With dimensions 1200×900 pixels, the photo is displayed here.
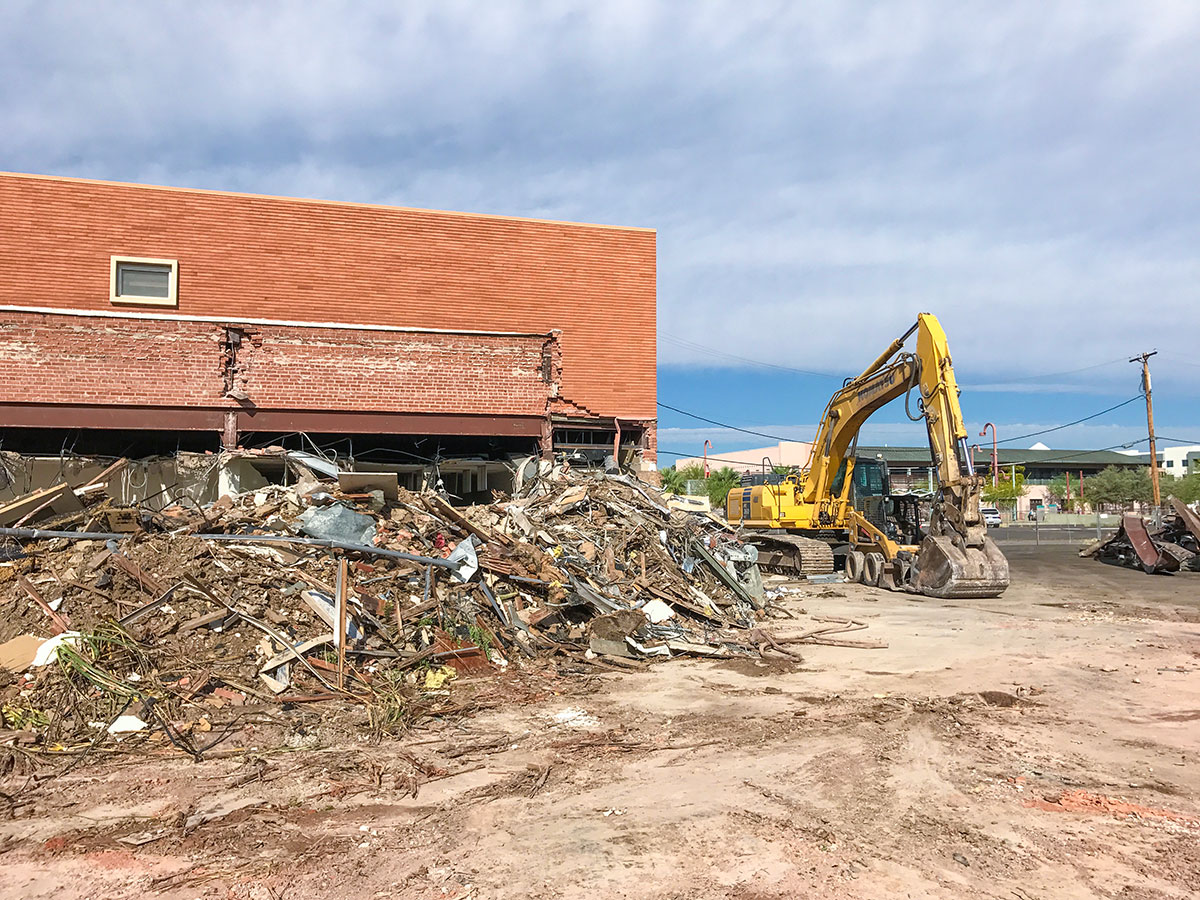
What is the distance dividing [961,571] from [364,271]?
46.4 feet

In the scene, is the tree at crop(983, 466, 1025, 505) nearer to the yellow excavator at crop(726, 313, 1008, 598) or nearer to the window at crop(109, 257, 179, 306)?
the yellow excavator at crop(726, 313, 1008, 598)

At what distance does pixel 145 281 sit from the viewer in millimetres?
17969

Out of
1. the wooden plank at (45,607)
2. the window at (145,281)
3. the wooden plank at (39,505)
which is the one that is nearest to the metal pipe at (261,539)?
the wooden plank at (39,505)

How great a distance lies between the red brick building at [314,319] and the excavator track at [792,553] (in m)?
3.64

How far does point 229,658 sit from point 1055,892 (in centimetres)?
660

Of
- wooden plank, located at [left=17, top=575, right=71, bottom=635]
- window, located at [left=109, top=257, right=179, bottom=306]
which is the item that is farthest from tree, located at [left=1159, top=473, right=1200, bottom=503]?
wooden plank, located at [left=17, top=575, right=71, bottom=635]

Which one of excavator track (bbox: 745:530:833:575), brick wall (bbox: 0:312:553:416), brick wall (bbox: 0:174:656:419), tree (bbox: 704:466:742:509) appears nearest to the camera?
brick wall (bbox: 0:312:553:416)

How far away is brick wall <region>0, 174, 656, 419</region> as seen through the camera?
17.3m

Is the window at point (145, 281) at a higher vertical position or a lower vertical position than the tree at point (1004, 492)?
higher

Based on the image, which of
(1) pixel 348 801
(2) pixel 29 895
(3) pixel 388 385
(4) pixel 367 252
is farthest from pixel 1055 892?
(4) pixel 367 252

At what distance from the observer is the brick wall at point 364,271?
1727cm

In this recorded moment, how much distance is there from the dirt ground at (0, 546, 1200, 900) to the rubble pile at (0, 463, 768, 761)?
78cm

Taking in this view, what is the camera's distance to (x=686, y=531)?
13.0 metres

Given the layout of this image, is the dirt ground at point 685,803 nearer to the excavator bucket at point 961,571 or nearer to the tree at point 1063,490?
the excavator bucket at point 961,571
